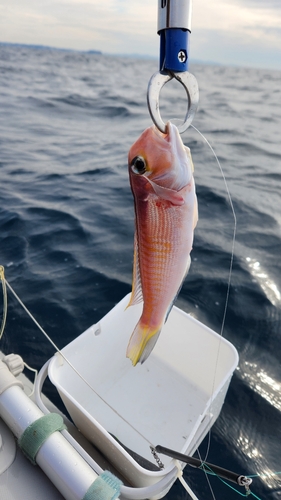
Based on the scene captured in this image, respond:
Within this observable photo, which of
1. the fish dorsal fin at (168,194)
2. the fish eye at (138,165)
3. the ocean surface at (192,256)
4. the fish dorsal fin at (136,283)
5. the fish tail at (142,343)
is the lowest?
the ocean surface at (192,256)

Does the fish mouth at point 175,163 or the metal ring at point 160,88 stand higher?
the metal ring at point 160,88

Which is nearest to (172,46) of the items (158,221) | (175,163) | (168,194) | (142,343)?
(175,163)

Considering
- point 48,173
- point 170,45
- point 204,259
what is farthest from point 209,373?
point 48,173

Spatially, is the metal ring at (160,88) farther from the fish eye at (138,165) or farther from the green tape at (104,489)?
the green tape at (104,489)

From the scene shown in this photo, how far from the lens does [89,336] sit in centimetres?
291

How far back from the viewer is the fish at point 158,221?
1.17 m

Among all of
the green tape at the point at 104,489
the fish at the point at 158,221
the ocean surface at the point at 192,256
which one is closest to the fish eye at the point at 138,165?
the fish at the point at 158,221

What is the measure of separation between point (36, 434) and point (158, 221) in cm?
160

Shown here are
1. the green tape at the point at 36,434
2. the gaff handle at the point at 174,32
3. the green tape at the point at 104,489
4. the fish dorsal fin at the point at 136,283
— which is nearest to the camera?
the gaff handle at the point at 174,32

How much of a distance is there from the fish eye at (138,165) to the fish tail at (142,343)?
631mm

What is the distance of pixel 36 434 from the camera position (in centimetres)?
198

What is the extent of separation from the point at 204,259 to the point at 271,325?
1.43m

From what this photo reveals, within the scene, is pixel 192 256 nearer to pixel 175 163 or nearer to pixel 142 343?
pixel 142 343

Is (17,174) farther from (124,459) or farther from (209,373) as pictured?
(124,459)
